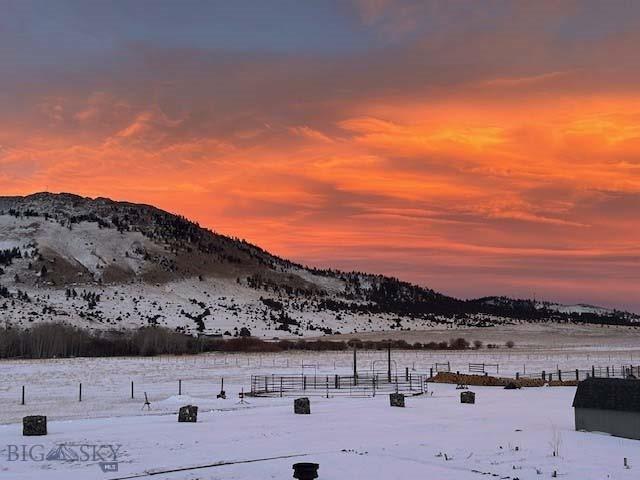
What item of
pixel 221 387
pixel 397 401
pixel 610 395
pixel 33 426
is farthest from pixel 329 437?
pixel 221 387

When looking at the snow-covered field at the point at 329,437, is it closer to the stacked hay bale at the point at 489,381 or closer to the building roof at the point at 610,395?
the building roof at the point at 610,395

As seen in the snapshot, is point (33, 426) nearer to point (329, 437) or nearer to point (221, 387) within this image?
point (329, 437)

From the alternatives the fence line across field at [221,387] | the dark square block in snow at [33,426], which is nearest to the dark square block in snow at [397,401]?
the fence line across field at [221,387]

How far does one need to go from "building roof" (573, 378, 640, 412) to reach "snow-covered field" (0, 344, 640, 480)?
4.59 feet

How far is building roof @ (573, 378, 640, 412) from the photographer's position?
28344 millimetres

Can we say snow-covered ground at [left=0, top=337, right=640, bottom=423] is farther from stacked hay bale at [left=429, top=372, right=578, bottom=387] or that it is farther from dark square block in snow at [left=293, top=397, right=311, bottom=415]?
stacked hay bale at [left=429, top=372, right=578, bottom=387]

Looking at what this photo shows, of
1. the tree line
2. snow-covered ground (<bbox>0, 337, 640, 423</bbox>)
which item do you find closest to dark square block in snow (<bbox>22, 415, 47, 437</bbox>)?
snow-covered ground (<bbox>0, 337, 640, 423</bbox>)

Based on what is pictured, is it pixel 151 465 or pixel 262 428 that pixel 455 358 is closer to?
pixel 262 428

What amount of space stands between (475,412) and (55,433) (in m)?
19.1

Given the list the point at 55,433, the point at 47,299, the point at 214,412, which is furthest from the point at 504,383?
the point at 47,299

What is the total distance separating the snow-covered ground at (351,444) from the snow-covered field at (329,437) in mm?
41

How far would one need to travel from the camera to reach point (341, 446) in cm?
2619

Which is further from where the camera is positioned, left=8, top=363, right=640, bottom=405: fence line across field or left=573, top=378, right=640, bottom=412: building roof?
left=8, top=363, right=640, bottom=405: fence line across field

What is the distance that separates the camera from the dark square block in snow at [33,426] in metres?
29.4
